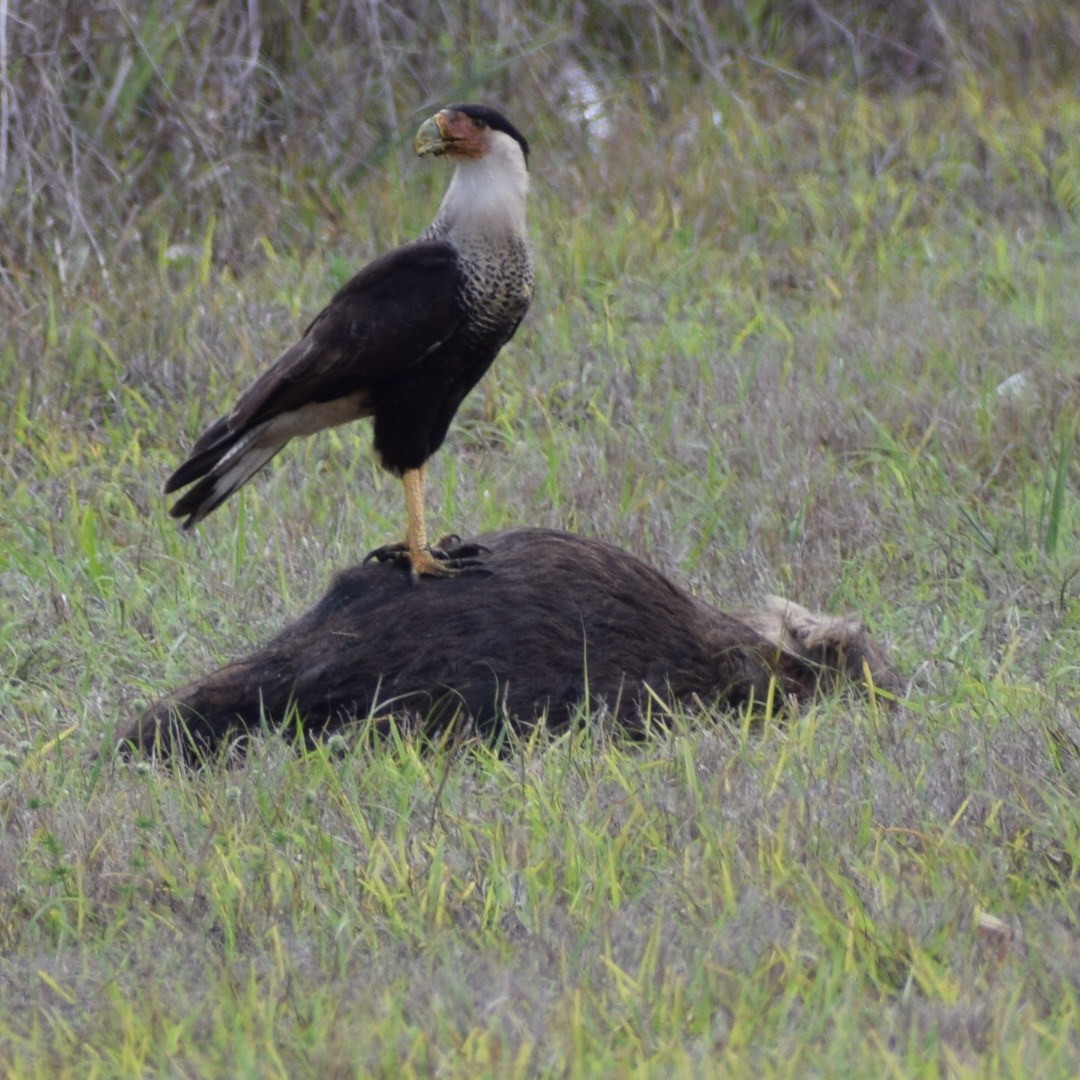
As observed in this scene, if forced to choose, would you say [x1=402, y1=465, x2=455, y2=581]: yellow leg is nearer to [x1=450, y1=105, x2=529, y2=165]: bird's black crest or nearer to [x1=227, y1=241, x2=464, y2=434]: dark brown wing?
[x1=227, y1=241, x2=464, y2=434]: dark brown wing

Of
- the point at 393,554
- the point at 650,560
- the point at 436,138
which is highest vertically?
the point at 436,138

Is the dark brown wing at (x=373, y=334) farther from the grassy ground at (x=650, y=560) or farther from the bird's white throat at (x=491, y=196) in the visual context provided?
the grassy ground at (x=650, y=560)

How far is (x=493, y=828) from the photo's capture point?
130 inches

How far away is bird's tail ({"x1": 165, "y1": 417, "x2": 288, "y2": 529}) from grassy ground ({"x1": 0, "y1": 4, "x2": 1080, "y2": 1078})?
1.57 feet

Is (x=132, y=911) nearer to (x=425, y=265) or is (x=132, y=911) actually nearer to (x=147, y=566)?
(x=425, y=265)

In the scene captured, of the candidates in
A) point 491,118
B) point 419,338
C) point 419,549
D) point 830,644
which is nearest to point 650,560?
point 830,644

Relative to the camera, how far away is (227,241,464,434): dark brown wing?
13.7ft

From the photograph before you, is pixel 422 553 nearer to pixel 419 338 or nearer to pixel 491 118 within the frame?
pixel 419 338

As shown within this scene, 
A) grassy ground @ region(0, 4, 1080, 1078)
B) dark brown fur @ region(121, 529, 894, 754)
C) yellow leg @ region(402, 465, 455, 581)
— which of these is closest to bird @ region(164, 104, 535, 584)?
yellow leg @ region(402, 465, 455, 581)

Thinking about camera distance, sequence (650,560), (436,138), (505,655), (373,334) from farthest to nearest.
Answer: (650,560) < (436,138) < (373,334) < (505,655)

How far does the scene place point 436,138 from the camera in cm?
430

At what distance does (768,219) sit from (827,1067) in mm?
5727

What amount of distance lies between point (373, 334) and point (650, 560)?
140cm

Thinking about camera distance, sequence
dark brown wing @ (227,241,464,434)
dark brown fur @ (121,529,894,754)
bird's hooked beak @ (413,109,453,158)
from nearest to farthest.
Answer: dark brown fur @ (121,529,894,754)
dark brown wing @ (227,241,464,434)
bird's hooked beak @ (413,109,453,158)
